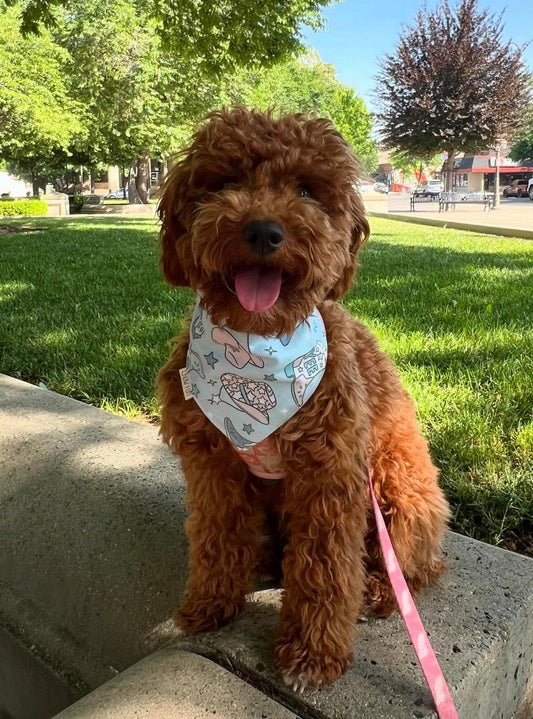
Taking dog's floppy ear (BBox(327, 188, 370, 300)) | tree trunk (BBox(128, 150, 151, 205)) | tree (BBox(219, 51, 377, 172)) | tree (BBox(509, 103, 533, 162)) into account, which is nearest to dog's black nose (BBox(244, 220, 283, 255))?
dog's floppy ear (BBox(327, 188, 370, 300))

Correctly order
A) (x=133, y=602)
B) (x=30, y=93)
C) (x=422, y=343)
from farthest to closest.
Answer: (x=30, y=93), (x=422, y=343), (x=133, y=602)

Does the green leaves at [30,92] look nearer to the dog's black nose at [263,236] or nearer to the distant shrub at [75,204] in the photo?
the distant shrub at [75,204]

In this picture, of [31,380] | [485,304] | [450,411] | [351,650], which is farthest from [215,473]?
[485,304]

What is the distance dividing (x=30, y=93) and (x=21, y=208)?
11.6 m

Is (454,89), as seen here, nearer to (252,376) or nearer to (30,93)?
(30,93)

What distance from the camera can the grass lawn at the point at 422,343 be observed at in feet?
9.55

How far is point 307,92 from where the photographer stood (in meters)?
44.2

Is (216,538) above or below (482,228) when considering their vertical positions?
below

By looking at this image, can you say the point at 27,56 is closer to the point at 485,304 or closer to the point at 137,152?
the point at 137,152

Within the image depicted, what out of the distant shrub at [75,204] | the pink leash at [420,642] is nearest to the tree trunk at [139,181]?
the distant shrub at [75,204]

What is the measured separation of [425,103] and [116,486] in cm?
3114

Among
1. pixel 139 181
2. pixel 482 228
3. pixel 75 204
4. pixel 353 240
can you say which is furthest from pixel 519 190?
pixel 353 240

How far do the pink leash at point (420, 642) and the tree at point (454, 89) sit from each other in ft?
103

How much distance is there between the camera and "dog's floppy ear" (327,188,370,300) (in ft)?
6.34
